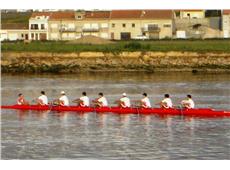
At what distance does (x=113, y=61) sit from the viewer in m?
63.0

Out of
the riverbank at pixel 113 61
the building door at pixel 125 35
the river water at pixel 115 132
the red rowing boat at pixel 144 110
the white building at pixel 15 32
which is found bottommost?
the river water at pixel 115 132

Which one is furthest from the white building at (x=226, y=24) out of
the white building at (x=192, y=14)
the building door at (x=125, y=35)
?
the building door at (x=125, y=35)

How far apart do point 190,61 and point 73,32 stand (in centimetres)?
2832

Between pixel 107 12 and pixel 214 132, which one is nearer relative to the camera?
pixel 214 132

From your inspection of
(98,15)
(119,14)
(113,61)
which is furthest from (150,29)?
(113,61)

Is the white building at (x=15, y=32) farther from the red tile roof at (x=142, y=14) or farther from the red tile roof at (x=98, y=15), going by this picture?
the red tile roof at (x=142, y=14)

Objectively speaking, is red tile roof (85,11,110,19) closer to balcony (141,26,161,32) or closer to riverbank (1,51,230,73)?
balcony (141,26,161,32)

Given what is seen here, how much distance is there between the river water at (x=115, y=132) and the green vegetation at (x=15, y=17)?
55.4 metres

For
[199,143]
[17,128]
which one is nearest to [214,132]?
[199,143]

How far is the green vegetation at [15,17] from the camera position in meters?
102

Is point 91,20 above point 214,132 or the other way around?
above

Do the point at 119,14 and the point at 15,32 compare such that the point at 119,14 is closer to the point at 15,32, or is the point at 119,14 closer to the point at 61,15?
the point at 61,15

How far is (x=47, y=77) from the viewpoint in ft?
187

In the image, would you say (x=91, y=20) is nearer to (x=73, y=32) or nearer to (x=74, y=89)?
(x=73, y=32)
